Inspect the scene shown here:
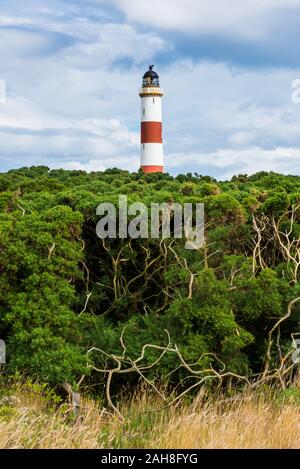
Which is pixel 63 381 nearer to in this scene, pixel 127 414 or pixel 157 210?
pixel 127 414

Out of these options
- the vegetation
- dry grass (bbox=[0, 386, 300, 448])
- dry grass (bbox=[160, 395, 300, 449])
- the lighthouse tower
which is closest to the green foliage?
the vegetation

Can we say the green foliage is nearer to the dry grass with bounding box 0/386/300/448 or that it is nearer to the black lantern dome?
the dry grass with bounding box 0/386/300/448

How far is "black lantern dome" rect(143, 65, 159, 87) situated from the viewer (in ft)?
128

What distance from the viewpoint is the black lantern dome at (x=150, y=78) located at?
128ft

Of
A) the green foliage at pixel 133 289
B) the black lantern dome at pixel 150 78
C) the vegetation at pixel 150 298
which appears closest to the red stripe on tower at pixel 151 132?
the black lantern dome at pixel 150 78

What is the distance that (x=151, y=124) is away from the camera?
123ft

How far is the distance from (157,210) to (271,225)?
143cm

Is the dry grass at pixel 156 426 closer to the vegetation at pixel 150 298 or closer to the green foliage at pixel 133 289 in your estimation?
the vegetation at pixel 150 298

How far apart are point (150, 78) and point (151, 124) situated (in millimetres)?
3079

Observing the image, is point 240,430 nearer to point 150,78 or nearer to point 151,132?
point 151,132

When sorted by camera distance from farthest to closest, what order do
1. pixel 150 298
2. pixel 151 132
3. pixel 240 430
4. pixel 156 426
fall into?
1. pixel 151 132
2. pixel 150 298
3. pixel 156 426
4. pixel 240 430

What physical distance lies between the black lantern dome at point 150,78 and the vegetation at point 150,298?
30183 mm

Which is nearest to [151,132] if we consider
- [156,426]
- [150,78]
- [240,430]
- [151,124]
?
[151,124]

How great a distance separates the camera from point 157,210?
8.98 m
